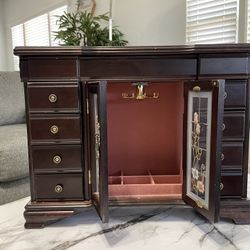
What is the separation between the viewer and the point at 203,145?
2.86ft

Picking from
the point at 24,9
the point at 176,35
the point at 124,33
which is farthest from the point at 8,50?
the point at 176,35

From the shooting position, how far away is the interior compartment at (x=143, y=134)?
1.21 metres

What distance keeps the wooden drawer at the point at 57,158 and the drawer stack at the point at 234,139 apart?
0.49m

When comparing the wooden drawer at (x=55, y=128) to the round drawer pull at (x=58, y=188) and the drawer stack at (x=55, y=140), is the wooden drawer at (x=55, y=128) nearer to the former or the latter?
the drawer stack at (x=55, y=140)

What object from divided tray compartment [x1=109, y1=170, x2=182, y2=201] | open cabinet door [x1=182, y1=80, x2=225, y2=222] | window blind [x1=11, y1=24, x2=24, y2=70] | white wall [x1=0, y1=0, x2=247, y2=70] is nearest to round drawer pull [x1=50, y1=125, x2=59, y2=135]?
divided tray compartment [x1=109, y1=170, x2=182, y2=201]

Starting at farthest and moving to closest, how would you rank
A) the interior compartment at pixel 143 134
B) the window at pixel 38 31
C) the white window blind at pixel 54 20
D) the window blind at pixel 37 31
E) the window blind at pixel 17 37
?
the window blind at pixel 17 37
the window blind at pixel 37 31
the window at pixel 38 31
the white window blind at pixel 54 20
the interior compartment at pixel 143 134

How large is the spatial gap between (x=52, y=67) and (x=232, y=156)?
0.66m

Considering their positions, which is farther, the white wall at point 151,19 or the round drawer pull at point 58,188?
the white wall at point 151,19


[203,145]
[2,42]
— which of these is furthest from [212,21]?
[2,42]

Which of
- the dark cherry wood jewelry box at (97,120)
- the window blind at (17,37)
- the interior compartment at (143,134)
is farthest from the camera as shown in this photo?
the window blind at (17,37)

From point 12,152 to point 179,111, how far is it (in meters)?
0.83

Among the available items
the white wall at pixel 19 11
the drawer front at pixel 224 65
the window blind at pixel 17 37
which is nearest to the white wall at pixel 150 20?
the white wall at pixel 19 11

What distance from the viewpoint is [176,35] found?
6.92ft

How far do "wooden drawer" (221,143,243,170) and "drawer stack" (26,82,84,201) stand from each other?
48 cm
